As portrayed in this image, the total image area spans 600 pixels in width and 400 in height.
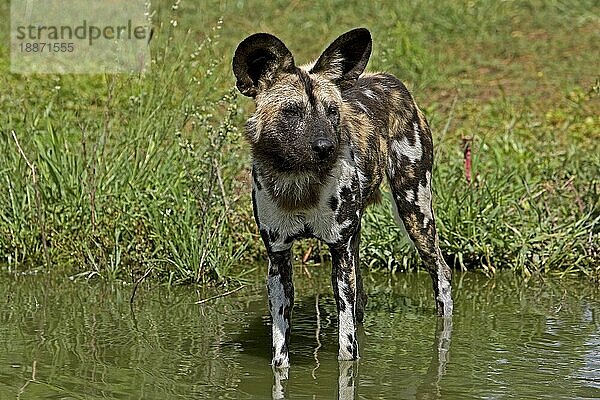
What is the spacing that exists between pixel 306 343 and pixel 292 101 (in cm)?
147

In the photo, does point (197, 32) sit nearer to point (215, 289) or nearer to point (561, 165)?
point (561, 165)

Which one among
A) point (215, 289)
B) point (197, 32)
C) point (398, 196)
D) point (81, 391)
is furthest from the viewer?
point (197, 32)

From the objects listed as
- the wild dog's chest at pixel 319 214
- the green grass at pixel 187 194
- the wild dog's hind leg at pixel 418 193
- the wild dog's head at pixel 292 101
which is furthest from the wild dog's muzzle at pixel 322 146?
the green grass at pixel 187 194

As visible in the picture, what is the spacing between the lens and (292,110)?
5.25 meters

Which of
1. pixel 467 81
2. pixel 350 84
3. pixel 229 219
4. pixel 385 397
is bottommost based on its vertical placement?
pixel 385 397

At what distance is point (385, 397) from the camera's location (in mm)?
5219

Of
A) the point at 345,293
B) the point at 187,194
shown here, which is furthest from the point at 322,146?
the point at 187,194

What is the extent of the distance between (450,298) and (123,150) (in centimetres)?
245

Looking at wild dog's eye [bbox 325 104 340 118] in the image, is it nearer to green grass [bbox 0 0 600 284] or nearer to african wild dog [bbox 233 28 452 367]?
african wild dog [bbox 233 28 452 367]

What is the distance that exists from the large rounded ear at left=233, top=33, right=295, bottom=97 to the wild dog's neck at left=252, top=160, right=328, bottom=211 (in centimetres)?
36

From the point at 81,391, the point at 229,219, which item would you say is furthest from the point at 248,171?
the point at 81,391

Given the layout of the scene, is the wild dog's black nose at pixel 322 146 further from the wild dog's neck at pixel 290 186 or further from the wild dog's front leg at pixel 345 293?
the wild dog's front leg at pixel 345 293

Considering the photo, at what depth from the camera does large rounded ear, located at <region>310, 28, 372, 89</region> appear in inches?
215

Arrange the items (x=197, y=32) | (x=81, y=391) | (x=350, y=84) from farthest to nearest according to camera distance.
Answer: (x=197, y=32) → (x=350, y=84) → (x=81, y=391)
